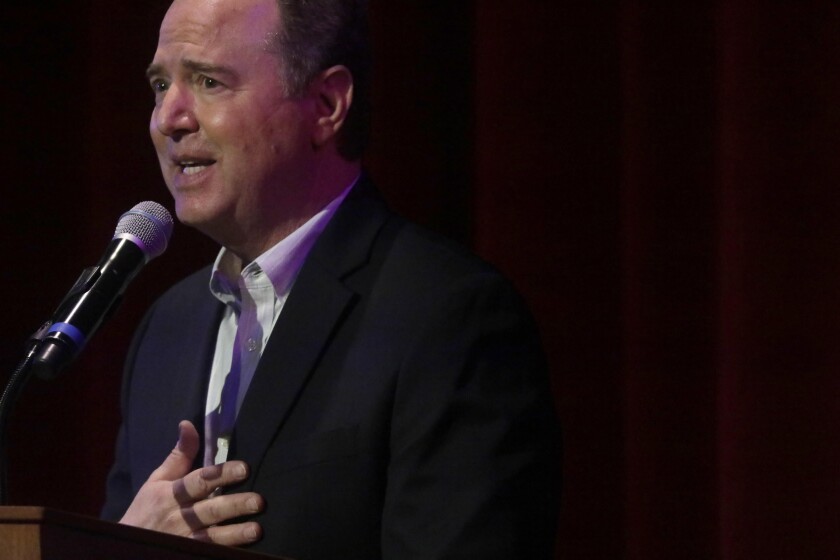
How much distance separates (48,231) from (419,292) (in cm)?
120

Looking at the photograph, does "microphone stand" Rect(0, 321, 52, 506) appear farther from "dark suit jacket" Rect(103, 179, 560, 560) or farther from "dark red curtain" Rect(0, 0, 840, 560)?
"dark red curtain" Rect(0, 0, 840, 560)

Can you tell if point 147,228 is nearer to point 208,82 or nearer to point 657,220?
point 208,82

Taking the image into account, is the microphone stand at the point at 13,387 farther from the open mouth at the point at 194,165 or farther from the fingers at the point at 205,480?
the open mouth at the point at 194,165

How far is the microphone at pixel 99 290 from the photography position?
→ 1.28m

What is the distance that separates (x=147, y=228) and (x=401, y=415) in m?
0.37

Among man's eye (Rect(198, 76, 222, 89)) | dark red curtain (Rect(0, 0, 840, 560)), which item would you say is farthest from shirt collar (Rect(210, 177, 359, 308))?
dark red curtain (Rect(0, 0, 840, 560))

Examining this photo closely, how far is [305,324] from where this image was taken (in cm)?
166

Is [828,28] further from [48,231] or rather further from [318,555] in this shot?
[48,231]

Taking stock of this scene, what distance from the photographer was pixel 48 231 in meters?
2.57

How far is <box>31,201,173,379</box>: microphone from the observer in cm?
128

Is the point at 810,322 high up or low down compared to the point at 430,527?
up

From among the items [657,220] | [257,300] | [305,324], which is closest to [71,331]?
[305,324]

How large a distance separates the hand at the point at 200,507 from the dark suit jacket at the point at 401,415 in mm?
31

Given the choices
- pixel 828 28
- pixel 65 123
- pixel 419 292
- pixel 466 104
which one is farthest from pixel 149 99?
pixel 828 28
